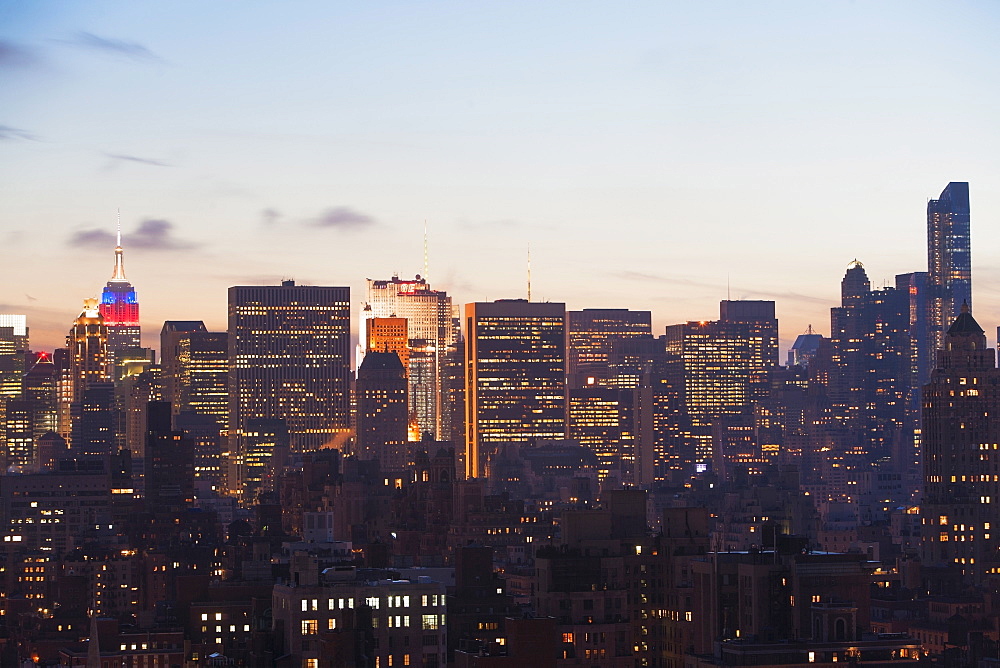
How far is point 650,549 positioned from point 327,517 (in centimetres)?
3854

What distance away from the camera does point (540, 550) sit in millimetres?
159000

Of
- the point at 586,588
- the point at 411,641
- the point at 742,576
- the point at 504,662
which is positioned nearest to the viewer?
the point at 504,662

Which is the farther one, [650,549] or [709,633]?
[650,549]

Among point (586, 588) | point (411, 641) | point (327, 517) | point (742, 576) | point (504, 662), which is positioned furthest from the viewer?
point (327, 517)

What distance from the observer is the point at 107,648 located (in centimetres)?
17138

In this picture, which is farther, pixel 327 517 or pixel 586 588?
pixel 327 517

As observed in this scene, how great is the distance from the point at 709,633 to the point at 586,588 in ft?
37.8

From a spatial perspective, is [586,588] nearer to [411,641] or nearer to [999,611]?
[411,641]

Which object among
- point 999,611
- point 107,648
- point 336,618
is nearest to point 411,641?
point 336,618

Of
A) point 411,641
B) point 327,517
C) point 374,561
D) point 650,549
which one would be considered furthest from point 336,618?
point 327,517

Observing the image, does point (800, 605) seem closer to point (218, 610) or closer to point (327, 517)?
point (218, 610)

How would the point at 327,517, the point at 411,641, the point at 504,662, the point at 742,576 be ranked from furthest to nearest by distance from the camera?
the point at 327,517 < the point at 742,576 < the point at 411,641 < the point at 504,662

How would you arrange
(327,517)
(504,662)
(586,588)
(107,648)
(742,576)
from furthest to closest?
(327,517)
(107,648)
(586,588)
(742,576)
(504,662)

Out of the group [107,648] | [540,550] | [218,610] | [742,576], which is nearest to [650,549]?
[540,550]
